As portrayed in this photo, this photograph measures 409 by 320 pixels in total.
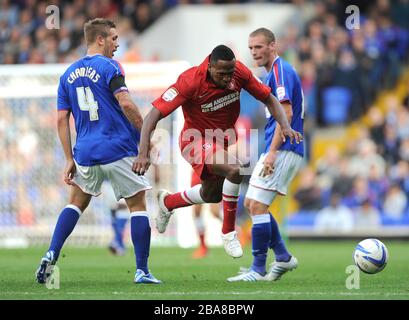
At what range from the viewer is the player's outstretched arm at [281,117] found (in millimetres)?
9734

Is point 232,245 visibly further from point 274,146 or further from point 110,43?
point 110,43

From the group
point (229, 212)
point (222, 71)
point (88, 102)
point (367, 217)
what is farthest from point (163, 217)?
point (367, 217)

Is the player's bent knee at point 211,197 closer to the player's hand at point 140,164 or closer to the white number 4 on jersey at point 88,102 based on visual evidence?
the player's hand at point 140,164

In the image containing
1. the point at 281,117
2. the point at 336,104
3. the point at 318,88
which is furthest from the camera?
the point at 336,104

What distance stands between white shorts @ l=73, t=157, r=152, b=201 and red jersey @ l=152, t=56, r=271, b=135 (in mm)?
628

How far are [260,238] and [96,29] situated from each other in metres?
2.54

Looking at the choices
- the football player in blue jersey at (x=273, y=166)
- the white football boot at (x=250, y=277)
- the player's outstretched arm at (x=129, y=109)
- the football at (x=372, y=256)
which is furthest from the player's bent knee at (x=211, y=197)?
the football at (x=372, y=256)

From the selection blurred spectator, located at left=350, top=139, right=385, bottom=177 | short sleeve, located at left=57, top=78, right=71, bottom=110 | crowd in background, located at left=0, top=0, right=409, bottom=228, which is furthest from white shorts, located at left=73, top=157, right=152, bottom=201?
blurred spectator, located at left=350, top=139, right=385, bottom=177

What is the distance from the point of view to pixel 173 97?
9445 mm

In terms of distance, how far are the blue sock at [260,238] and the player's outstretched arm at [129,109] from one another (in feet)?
5.34

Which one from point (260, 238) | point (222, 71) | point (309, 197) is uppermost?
point (222, 71)

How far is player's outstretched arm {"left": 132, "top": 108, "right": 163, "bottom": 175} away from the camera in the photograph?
30.2 ft

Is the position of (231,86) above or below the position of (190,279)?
above
